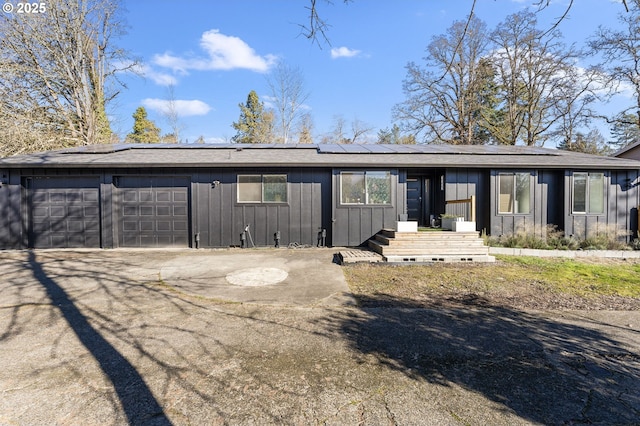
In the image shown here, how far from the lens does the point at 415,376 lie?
235 cm

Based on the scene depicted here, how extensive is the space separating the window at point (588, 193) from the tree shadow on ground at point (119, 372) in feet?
36.9

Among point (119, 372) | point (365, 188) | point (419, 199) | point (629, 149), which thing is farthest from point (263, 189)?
point (629, 149)

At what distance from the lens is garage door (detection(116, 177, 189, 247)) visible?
8539 mm

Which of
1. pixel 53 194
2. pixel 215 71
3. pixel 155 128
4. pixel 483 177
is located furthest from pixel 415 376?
pixel 155 128

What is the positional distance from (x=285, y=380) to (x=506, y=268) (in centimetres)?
598

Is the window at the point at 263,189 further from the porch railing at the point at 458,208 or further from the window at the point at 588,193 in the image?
the window at the point at 588,193

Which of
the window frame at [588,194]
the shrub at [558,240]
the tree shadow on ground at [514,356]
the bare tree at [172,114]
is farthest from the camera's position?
the bare tree at [172,114]

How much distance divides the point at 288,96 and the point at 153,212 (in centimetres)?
1725

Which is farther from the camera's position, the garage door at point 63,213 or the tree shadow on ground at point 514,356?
the garage door at point 63,213

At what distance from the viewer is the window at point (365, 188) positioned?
8.46 m

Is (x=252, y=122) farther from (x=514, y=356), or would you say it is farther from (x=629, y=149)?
(x=514, y=356)

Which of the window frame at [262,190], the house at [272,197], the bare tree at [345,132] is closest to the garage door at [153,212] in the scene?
the house at [272,197]

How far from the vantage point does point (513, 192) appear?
348 inches

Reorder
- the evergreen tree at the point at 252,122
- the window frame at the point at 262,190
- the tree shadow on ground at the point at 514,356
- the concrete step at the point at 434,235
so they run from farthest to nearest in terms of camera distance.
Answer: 1. the evergreen tree at the point at 252,122
2. the window frame at the point at 262,190
3. the concrete step at the point at 434,235
4. the tree shadow on ground at the point at 514,356
